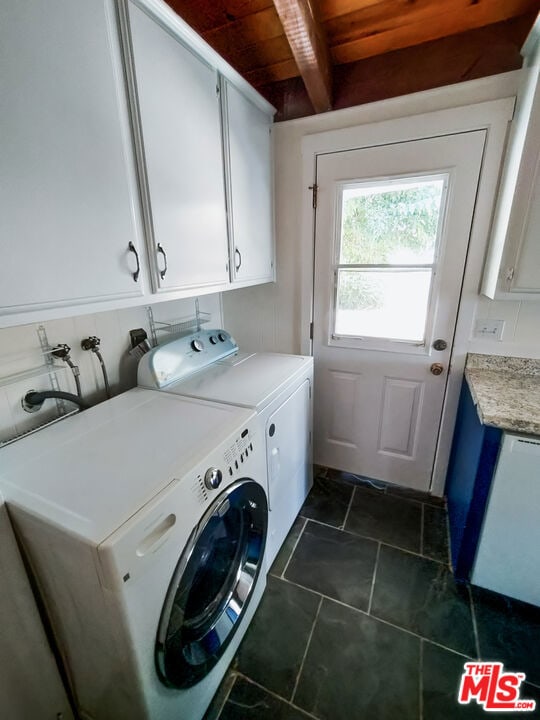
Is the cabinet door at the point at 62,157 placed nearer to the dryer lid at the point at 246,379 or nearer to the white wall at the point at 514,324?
the dryer lid at the point at 246,379

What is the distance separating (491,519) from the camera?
4.17 ft

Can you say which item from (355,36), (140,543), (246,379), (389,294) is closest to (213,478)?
(140,543)

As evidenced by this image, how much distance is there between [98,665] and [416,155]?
7.49 feet

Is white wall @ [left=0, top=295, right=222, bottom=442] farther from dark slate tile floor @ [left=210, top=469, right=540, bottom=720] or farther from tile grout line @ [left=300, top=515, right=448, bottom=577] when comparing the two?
tile grout line @ [left=300, top=515, right=448, bottom=577]

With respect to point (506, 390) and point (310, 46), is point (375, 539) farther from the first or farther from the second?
point (310, 46)

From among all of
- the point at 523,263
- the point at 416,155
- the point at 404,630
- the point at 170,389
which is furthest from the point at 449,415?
the point at 170,389

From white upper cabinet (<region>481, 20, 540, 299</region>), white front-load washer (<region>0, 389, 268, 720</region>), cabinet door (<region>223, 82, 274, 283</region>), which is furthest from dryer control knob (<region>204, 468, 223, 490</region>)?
white upper cabinet (<region>481, 20, 540, 299</region>)

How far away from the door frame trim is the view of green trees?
0.19 m

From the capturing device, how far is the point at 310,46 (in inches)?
49.3

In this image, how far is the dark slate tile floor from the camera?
1.08 m

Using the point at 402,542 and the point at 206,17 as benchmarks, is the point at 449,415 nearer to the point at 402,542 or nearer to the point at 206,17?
the point at 402,542

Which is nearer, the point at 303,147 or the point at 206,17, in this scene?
the point at 206,17

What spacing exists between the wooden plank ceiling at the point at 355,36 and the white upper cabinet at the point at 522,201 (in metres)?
0.19

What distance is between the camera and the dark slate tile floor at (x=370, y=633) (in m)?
1.08
